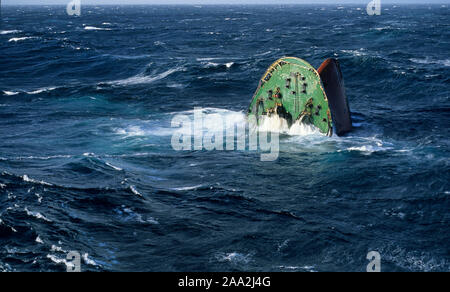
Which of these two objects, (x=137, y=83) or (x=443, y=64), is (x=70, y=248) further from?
(x=443, y=64)

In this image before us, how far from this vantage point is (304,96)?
30672mm

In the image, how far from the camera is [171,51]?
7781 centimetres

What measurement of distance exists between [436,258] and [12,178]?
19.1 meters

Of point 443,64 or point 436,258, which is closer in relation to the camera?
point 436,258

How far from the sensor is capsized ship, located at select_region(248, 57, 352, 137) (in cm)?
3023

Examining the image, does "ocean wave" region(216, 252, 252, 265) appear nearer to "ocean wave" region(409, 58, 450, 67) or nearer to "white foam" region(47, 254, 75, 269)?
"white foam" region(47, 254, 75, 269)

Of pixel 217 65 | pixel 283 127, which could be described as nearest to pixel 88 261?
pixel 283 127

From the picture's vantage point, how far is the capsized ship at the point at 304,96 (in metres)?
30.2

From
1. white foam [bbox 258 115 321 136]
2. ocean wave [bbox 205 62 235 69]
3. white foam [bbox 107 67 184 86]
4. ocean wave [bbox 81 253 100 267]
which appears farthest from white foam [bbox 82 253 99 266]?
ocean wave [bbox 205 62 235 69]

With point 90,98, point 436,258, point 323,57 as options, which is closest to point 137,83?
point 90,98

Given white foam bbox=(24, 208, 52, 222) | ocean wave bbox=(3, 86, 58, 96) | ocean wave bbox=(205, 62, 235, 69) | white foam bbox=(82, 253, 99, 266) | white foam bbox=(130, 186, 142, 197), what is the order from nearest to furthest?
white foam bbox=(82, 253, 99, 266), white foam bbox=(24, 208, 52, 222), white foam bbox=(130, 186, 142, 197), ocean wave bbox=(3, 86, 58, 96), ocean wave bbox=(205, 62, 235, 69)

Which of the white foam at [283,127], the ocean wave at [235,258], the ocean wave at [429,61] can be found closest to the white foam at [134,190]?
the ocean wave at [235,258]
